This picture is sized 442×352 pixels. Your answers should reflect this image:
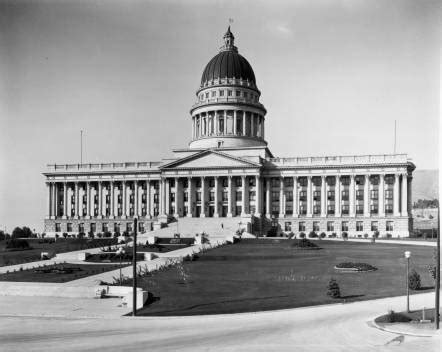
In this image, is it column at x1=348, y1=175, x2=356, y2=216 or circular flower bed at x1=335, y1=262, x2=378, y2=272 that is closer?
circular flower bed at x1=335, y1=262, x2=378, y2=272

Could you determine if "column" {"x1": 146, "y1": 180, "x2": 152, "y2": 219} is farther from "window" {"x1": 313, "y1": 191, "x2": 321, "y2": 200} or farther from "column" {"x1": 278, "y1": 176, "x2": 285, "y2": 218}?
"window" {"x1": 313, "y1": 191, "x2": 321, "y2": 200}

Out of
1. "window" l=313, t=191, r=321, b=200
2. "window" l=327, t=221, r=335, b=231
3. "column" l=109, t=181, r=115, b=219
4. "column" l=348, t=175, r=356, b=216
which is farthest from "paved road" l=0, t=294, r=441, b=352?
"column" l=109, t=181, r=115, b=219

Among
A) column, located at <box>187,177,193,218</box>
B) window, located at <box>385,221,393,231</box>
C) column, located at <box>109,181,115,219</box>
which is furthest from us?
column, located at <box>109,181,115,219</box>

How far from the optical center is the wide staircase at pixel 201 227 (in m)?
88.0

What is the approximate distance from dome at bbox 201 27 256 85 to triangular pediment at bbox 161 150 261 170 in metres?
25.0

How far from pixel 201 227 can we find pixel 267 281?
2177 inches

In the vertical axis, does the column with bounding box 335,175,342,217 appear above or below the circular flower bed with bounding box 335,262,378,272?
above

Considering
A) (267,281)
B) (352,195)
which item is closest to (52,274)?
(267,281)

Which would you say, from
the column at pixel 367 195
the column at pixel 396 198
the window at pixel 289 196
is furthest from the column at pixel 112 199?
the column at pixel 396 198

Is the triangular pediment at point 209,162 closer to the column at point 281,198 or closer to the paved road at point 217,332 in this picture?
the column at point 281,198

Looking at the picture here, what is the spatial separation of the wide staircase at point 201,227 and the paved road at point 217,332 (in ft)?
187

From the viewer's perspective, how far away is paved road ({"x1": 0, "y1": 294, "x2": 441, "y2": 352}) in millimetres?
20344

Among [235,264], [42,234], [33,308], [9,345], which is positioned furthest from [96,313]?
[42,234]

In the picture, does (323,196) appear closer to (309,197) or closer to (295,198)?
(309,197)
